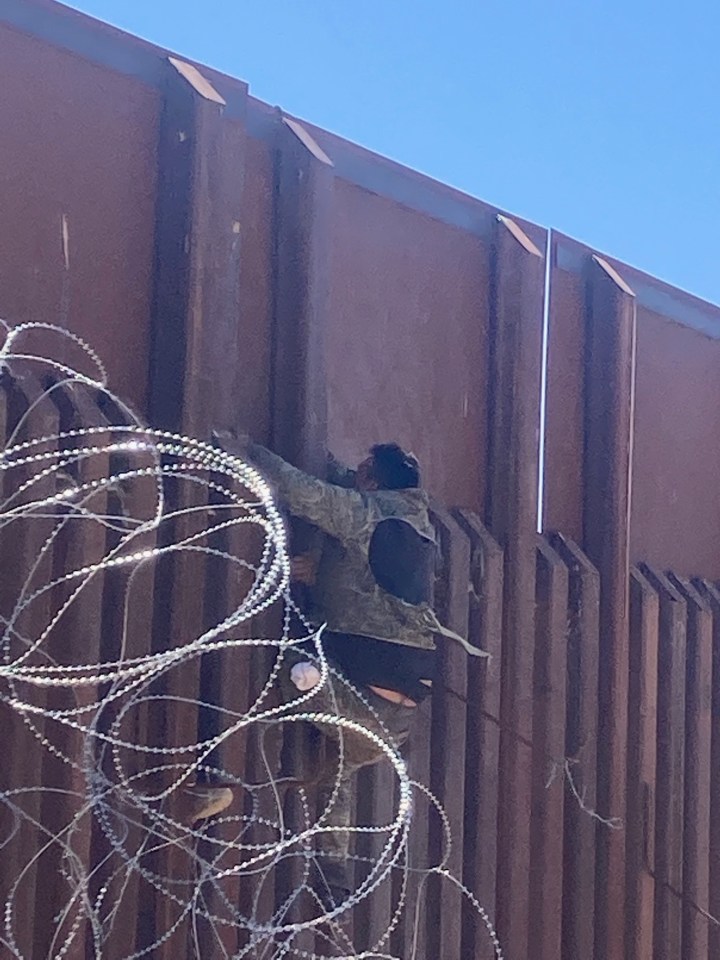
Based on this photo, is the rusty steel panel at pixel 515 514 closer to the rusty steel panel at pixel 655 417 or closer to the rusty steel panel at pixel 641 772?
the rusty steel panel at pixel 655 417

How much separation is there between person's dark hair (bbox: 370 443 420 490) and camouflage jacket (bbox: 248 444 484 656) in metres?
0.06

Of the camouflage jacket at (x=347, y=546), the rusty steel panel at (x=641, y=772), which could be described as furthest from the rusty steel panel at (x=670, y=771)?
the camouflage jacket at (x=347, y=546)

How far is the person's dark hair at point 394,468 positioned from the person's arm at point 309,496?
16cm

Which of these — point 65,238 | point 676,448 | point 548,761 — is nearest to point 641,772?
point 548,761

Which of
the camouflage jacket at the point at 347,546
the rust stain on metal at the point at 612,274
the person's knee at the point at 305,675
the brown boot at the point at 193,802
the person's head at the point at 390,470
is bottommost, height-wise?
the brown boot at the point at 193,802

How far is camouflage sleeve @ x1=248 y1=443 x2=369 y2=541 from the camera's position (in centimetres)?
400

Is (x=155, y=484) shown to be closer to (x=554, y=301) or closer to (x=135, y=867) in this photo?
(x=135, y=867)

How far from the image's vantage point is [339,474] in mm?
4414

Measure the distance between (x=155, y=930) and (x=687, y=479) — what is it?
11.6ft

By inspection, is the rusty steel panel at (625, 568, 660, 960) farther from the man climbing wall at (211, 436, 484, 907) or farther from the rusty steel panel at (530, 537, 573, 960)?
the man climbing wall at (211, 436, 484, 907)

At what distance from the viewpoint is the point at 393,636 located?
410cm

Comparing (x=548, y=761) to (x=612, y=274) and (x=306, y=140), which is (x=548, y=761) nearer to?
(x=612, y=274)

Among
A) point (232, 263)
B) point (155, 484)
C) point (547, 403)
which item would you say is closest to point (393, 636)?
point (155, 484)

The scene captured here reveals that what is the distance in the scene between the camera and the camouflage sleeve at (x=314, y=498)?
4.00 metres
